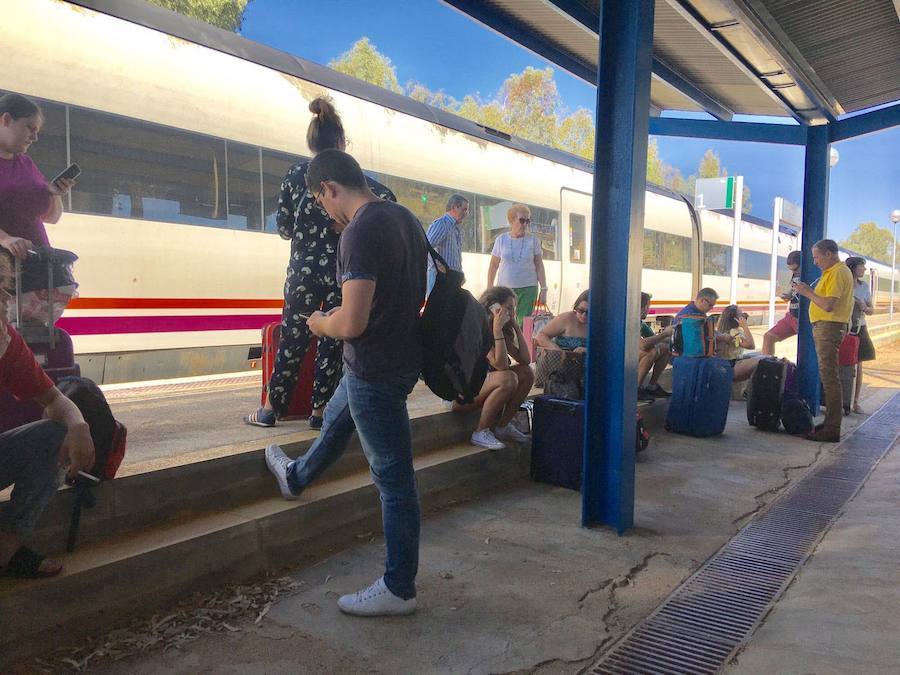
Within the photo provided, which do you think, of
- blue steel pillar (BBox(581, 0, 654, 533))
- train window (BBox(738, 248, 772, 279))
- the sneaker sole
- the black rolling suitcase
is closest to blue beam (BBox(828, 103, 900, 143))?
the black rolling suitcase

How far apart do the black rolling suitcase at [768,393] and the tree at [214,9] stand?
2589 cm

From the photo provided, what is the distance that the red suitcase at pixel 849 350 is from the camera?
23.7ft

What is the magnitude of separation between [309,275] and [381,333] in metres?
1.47

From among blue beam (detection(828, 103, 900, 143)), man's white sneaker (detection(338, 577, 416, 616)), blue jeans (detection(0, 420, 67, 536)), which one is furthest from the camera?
blue beam (detection(828, 103, 900, 143))

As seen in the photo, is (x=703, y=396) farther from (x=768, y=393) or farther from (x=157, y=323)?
(x=157, y=323)

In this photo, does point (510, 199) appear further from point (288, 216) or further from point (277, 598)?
point (277, 598)

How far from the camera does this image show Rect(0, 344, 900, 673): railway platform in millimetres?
2383

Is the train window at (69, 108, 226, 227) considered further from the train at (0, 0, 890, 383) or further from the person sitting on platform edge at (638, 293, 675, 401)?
the person sitting on platform edge at (638, 293, 675, 401)

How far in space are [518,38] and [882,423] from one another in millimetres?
5468

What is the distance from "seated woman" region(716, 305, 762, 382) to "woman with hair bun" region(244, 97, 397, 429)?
187 inches

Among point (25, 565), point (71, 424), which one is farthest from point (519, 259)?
point (25, 565)

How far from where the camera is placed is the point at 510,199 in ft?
36.0

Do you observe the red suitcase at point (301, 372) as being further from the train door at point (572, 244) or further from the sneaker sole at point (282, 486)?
the train door at point (572, 244)

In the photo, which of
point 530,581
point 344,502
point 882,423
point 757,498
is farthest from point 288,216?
point 882,423
